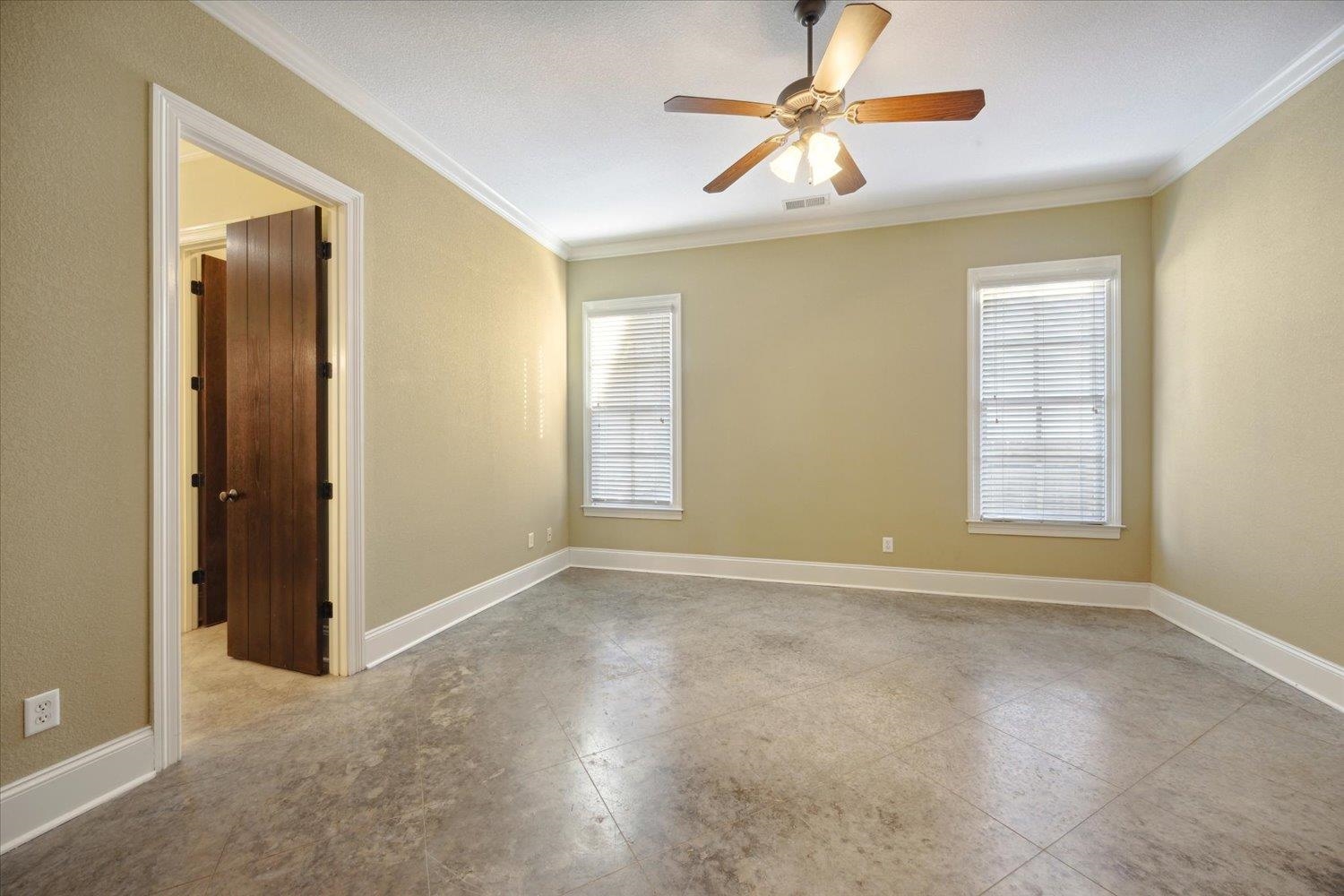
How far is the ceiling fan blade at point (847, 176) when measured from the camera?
99.8 inches

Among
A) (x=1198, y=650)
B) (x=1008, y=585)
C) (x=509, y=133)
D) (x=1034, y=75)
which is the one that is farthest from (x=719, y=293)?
(x=1198, y=650)

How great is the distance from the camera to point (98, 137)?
1.79 m

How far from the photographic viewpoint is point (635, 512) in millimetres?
4969

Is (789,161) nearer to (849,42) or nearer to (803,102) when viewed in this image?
(803,102)

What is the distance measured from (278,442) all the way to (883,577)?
4306 millimetres

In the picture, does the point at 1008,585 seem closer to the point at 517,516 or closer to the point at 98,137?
the point at 517,516

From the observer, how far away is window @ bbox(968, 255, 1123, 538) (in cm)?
389

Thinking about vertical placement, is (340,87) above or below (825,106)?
above

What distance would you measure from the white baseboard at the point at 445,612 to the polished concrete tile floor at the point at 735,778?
0.16 metres

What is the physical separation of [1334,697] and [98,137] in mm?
5550

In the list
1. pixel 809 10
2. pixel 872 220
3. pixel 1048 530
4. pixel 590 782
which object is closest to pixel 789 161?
pixel 809 10

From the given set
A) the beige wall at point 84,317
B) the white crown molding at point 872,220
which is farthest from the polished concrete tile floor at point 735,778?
the white crown molding at point 872,220

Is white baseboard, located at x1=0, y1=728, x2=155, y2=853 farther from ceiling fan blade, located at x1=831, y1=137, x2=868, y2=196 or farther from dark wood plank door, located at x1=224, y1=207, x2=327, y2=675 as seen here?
ceiling fan blade, located at x1=831, y1=137, x2=868, y2=196

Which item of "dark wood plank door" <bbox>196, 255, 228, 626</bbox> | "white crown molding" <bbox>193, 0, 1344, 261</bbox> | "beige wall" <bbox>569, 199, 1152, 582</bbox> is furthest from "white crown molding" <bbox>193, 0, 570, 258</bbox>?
"dark wood plank door" <bbox>196, 255, 228, 626</bbox>
